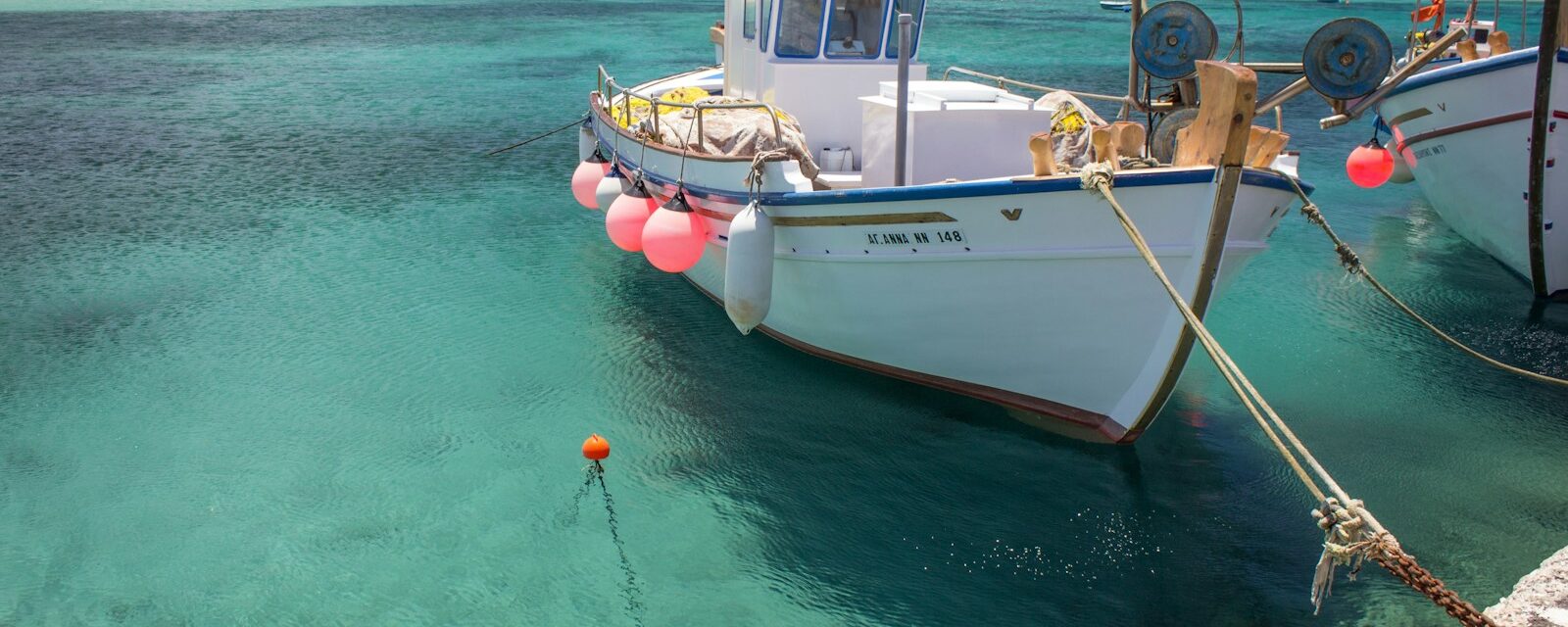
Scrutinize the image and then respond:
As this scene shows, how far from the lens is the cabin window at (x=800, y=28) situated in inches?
377

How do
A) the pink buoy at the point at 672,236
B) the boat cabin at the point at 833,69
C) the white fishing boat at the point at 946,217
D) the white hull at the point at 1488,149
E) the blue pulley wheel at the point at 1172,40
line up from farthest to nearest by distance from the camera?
the white hull at the point at 1488,149 < the boat cabin at the point at 833,69 < the pink buoy at the point at 672,236 < the blue pulley wheel at the point at 1172,40 < the white fishing boat at the point at 946,217

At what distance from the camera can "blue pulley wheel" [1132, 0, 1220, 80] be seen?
699 centimetres


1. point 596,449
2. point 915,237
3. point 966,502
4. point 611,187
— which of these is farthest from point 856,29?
point 596,449

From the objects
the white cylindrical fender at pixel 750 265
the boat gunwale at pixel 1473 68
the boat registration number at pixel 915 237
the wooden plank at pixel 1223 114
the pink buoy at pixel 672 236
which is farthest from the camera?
the boat gunwale at pixel 1473 68

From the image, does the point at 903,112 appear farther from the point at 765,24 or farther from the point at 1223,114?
the point at 765,24

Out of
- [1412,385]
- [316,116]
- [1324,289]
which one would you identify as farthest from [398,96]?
[1412,385]

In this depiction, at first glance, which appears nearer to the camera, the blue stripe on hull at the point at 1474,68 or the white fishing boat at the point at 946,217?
the white fishing boat at the point at 946,217

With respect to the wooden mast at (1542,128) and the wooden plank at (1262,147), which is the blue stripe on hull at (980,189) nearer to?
the wooden plank at (1262,147)

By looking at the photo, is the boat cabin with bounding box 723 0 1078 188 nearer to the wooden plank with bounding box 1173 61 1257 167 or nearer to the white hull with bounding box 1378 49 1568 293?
the wooden plank with bounding box 1173 61 1257 167

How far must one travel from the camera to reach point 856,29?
383 inches

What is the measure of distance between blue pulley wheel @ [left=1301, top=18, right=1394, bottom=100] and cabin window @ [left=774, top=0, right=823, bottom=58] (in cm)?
432

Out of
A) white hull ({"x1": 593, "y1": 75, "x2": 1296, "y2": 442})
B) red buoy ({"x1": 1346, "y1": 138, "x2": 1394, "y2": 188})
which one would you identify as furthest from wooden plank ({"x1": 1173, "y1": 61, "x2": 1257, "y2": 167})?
red buoy ({"x1": 1346, "y1": 138, "x2": 1394, "y2": 188})

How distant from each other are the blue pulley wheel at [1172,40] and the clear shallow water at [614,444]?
2.49 m

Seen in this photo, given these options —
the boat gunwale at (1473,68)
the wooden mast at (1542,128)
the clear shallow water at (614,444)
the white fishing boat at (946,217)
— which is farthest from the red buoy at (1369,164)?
the white fishing boat at (946,217)
